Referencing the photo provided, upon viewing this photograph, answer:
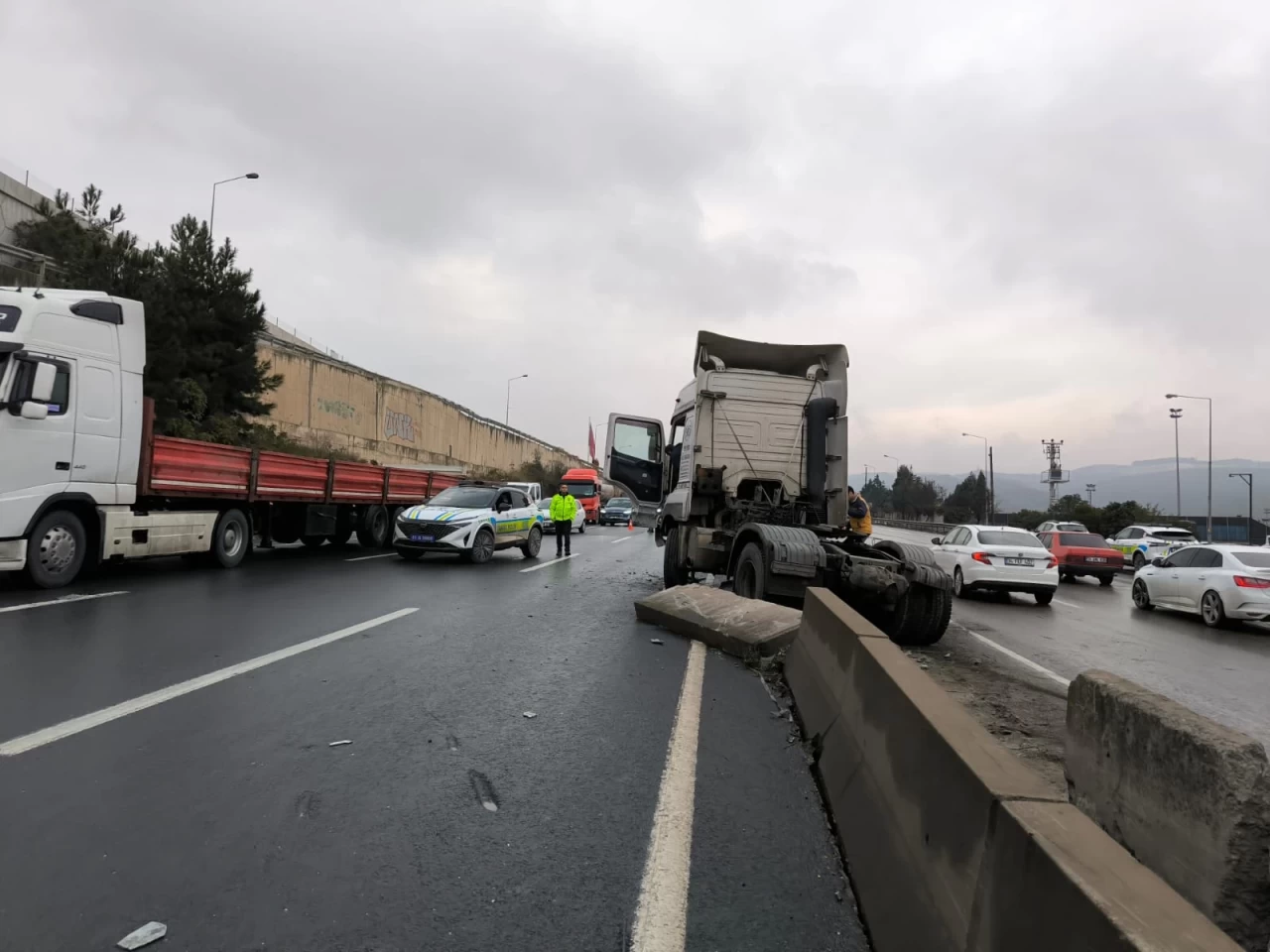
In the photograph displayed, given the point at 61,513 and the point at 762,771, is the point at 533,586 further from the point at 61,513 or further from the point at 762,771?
the point at 762,771

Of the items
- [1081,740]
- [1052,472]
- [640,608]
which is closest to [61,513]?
[640,608]

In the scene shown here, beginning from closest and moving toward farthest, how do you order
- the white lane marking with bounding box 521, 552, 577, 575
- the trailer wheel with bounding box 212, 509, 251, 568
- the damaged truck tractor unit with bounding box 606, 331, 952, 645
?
the damaged truck tractor unit with bounding box 606, 331, 952, 645 → the trailer wheel with bounding box 212, 509, 251, 568 → the white lane marking with bounding box 521, 552, 577, 575

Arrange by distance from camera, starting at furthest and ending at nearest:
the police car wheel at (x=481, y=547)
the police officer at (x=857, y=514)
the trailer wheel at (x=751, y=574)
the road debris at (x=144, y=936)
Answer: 1. the police car wheel at (x=481, y=547)
2. the police officer at (x=857, y=514)
3. the trailer wheel at (x=751, y=574)
4. the road debris at (x=144, y=936)

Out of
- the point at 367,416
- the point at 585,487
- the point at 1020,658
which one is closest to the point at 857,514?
the point at 1020,658

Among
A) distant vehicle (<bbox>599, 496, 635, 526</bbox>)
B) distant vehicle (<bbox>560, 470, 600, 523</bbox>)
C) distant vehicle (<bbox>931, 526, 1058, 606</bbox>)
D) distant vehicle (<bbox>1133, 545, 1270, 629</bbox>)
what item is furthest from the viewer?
distant vehicle (<bbox>599, 496, 635, 526</bbox>)

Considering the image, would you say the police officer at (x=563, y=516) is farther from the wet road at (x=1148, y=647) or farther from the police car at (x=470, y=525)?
the wet road at (x=1148, y=647)

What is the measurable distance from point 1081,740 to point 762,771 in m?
1.79

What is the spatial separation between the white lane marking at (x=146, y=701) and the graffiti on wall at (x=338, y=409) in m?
32.7

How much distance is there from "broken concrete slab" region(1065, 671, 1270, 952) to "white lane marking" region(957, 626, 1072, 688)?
4.92 metres

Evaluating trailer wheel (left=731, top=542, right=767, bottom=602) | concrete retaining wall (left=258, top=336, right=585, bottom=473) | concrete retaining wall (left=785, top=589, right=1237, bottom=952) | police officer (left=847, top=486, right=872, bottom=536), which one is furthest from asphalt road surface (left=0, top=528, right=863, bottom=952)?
concrete retaining wall (left=258, top=336, right=585, bottom=473)

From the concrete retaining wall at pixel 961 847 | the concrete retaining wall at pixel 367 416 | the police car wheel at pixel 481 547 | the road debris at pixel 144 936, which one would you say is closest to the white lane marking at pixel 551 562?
the police car wheel at pixel 481 547

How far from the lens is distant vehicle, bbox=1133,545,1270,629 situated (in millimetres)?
12789

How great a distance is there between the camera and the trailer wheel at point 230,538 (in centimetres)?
1345

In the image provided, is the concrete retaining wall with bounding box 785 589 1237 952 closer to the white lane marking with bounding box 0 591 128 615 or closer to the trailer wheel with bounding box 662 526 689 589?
the trailer wheel with bounding box 662 526 689 589
